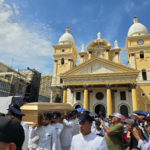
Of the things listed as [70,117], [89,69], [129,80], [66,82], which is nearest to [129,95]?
[129,80]

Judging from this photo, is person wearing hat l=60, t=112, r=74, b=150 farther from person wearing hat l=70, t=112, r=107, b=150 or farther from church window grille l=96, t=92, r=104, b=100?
church window grille l=96, t=92, r=104, b=100

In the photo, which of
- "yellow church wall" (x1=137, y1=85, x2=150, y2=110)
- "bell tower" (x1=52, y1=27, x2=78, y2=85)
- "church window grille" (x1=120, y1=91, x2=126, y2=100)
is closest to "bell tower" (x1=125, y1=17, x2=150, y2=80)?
"yellow church wall" (x1=137, y1=85, x2=150, y2=110)

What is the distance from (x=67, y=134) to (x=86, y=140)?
2.49 metres

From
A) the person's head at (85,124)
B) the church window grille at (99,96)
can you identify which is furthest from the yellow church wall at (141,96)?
the person's head at (85,124)

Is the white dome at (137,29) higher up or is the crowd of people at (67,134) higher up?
the white dome at (137,29)

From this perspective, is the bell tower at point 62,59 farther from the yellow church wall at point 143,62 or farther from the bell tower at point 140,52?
the yellow church wall at point 143,62

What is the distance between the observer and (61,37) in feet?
96.4

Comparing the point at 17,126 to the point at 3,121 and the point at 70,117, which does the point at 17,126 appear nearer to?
the point at 3,121

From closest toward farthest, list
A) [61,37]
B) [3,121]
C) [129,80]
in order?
1. [3,121]
2. [129,80]
3. [61,37]

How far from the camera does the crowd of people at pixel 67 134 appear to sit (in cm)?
117

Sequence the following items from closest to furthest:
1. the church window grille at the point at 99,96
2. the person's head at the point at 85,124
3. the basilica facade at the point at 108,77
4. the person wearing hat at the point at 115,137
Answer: the person's head at the point at 85,124 → the person wearing hat at the point at 115,137 → the basilica facade at the point at 108,77 → the church window grille at the point at 99,96

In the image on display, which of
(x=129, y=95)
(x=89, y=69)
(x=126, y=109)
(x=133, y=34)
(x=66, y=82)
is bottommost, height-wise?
(x=126, y=109)

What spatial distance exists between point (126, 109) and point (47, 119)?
59.4 ft

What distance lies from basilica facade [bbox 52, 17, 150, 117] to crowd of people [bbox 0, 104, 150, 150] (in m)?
13.2
